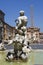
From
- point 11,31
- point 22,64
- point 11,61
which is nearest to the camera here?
point 22,64

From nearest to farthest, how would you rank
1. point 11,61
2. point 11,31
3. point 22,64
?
point 22,64, point 11,61, point 11,31

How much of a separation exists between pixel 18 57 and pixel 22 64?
1.39 m

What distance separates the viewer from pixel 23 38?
38.4 ft

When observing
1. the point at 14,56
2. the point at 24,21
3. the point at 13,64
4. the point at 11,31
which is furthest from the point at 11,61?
the point at 11,31

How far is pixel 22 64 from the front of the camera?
1031 centimetres

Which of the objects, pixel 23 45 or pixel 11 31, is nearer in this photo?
pixel 23 45

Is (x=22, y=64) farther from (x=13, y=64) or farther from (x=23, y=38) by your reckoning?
(x=23, y=38)

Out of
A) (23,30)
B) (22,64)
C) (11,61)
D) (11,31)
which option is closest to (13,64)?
(22,64)

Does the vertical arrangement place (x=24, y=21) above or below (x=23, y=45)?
above

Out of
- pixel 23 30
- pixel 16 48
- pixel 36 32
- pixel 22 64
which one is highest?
pixel 36 32

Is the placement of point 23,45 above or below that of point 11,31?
below

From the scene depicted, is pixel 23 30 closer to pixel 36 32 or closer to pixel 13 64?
pixel 13 64

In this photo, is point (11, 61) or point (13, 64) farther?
point (11, 61)

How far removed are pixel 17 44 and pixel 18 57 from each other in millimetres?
609
